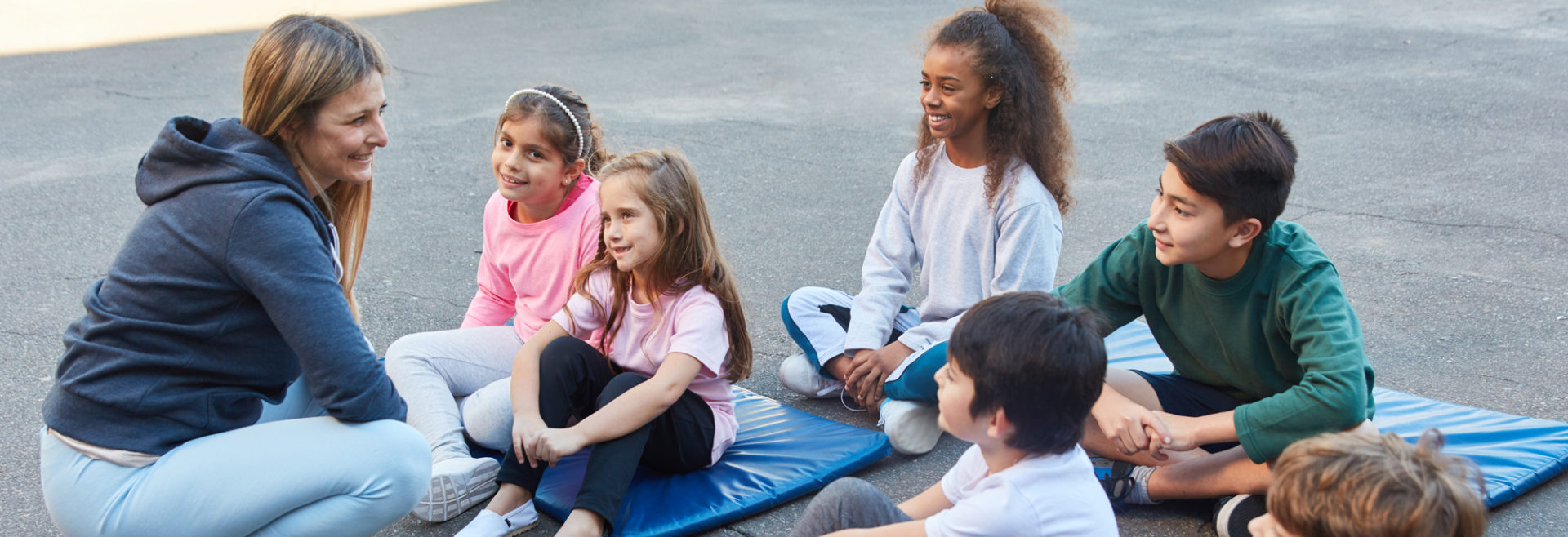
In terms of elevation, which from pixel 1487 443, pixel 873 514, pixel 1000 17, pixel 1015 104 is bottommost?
pixel 1487 443

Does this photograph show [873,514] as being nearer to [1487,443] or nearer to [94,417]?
[94,417]

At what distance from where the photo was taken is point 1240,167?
2295mm

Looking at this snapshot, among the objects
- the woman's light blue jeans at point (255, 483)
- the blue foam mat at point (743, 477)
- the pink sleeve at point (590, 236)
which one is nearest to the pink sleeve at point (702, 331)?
the blue foam mat at point (743, 477)

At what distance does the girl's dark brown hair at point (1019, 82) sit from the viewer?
2.95m

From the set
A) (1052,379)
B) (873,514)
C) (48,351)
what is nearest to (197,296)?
(873,514)

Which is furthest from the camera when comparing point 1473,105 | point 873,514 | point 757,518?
point 1473,105

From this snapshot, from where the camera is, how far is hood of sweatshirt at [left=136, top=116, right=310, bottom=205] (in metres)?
2.06

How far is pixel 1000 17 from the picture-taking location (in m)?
3.02

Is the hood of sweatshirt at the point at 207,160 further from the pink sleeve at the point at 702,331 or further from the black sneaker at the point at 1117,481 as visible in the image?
the black sneaker at the point at 1117,481

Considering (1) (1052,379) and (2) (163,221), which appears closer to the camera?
(1) (1052,379)

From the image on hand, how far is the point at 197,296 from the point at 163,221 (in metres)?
0.15

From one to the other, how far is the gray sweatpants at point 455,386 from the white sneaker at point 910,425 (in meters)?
0.92

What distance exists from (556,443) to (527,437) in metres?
0.08

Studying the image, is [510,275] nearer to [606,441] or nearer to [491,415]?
[491,415]
